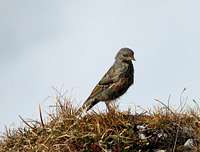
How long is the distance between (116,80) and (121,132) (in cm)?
440

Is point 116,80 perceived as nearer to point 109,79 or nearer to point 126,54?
point 109,79

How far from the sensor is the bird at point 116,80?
1201 centimetres

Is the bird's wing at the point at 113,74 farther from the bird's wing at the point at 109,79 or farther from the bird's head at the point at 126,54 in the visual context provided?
the bird's head at the point at 126,54

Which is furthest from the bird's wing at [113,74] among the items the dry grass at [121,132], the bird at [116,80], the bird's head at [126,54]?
the dry grass at [121,132]

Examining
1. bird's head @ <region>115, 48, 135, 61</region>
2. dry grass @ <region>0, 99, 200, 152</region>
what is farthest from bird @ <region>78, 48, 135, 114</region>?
dry grass @ <region>0, 99, 200, 152</region>

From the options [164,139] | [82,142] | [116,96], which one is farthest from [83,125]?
[116,96]

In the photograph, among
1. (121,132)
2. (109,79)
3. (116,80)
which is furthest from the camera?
(109,79)

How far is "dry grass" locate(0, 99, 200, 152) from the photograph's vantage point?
7707mm

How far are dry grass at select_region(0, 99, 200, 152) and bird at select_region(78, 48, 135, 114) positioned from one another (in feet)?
12.2

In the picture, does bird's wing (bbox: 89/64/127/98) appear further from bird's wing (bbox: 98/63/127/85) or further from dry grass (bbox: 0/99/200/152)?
dry grass (bbox: 0/99/200/152)

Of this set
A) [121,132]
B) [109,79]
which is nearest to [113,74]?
[109,79]

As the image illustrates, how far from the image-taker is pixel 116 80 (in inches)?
477

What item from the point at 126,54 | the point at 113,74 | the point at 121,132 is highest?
the point at 126,54

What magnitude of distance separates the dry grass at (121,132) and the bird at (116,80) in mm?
3715
